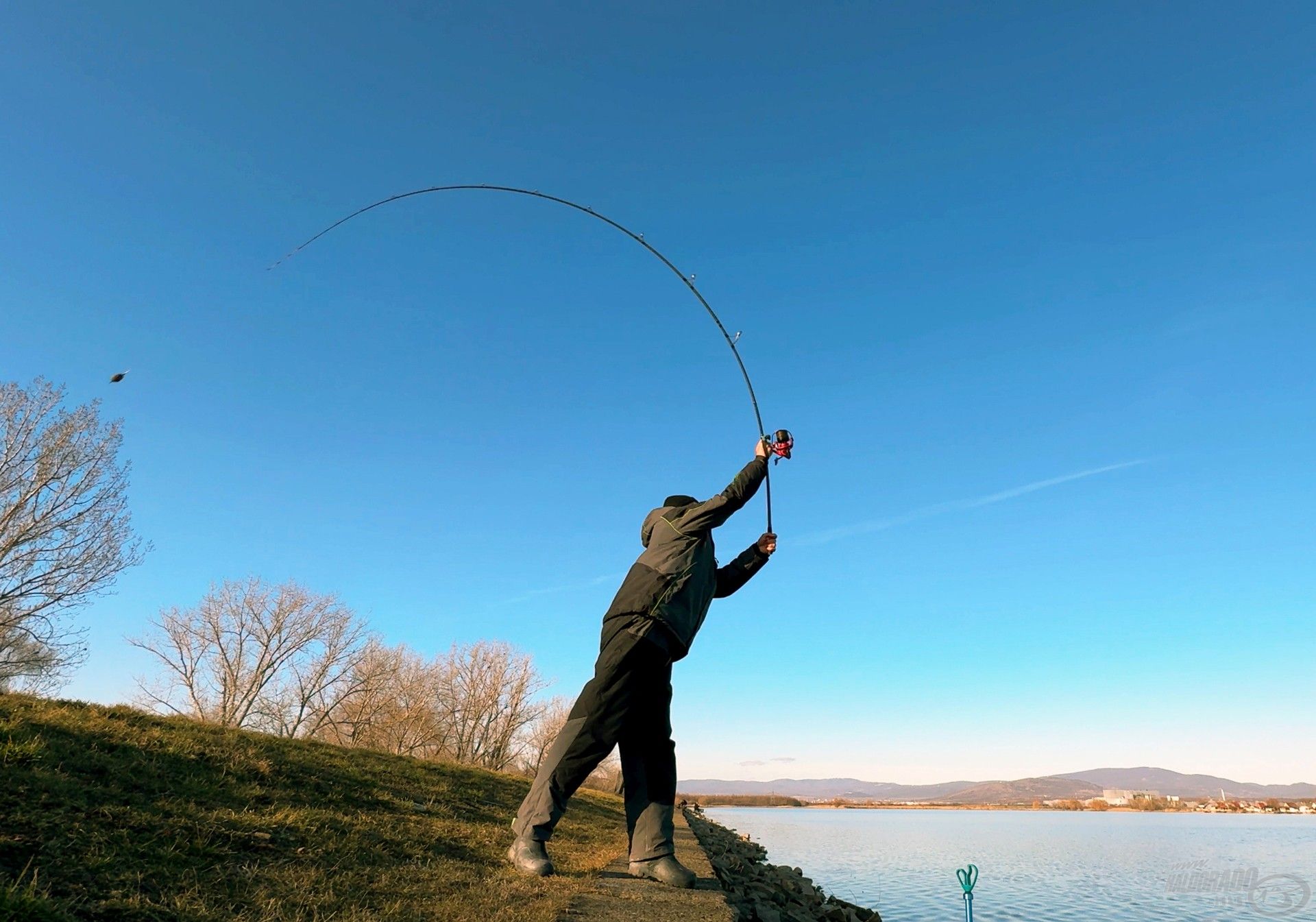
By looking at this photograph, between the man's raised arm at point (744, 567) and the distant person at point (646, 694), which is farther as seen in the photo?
the man's raised arm at point (744, 567)

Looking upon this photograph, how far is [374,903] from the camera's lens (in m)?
3.50

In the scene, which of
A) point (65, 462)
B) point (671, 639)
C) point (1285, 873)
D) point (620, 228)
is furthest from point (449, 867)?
point (65, 462)

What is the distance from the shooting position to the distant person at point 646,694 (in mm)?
4383

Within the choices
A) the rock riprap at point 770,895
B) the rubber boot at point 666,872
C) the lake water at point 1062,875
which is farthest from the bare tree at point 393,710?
the rubber boot at point 666,872

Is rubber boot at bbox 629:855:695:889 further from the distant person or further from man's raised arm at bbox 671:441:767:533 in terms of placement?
man's raised arm at bbox 671:441:767:533

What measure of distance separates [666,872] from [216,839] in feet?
8.52

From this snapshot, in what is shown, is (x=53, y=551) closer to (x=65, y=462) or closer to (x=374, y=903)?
(x=65, y=462)

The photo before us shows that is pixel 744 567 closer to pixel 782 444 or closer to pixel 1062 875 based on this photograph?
pixel 782 444

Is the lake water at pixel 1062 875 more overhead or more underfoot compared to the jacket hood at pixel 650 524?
more underfoot

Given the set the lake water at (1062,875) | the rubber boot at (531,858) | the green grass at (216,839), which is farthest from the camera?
the lake water at (1062,875)

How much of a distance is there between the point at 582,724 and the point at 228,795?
2.80 meters

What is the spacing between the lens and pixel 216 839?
412 cm

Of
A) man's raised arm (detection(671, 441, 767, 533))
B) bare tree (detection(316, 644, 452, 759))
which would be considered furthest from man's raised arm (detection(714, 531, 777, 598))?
bare tree (detection(316, 644, 452, 759))

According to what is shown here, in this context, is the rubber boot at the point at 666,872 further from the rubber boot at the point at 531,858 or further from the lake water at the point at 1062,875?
the lake water at the point at 1062,875
